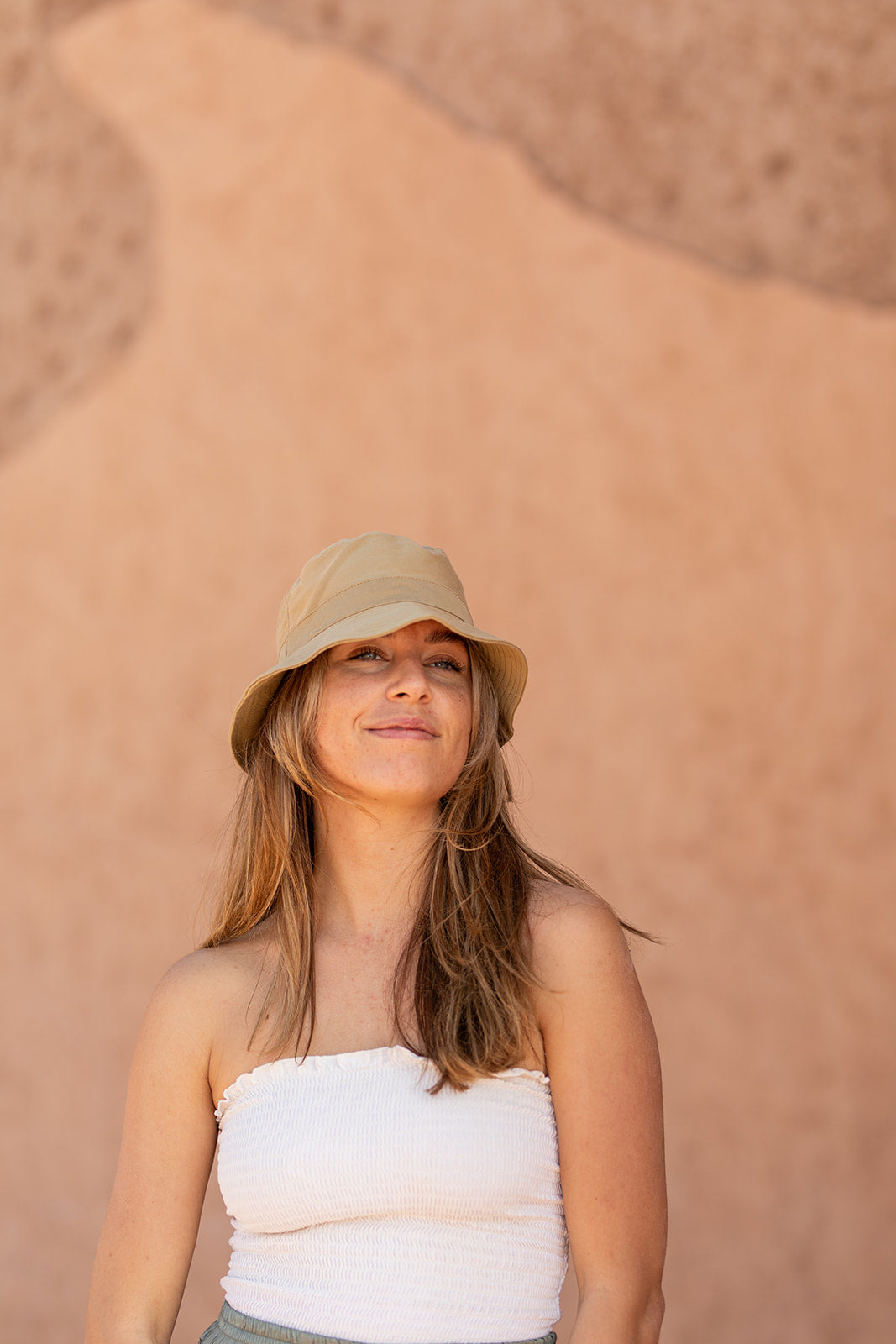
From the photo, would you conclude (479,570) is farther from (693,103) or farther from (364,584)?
(364,584)

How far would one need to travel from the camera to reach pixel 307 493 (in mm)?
3615

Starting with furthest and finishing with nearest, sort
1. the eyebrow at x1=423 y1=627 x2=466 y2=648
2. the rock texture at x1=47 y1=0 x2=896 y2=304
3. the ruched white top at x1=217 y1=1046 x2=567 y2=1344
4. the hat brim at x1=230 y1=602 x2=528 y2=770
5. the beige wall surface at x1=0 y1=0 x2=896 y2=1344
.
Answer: the rock texture at x1=47 y1=0 x2=896 y2=304 → the beige wall surface at x1=0 y1=0 x2=896 y2=1344 → the eyebrow at x1=423 y1=627 x2=466 y2=648 → the hat brim at x1=230 y1=602 x2=528 y2=770 → the ruched white top at x1=217 y1=1046 x2=567 y2=1344

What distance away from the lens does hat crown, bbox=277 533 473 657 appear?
184 cm

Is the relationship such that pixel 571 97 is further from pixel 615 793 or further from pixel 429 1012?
pixel 429 1012

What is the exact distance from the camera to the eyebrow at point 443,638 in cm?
189

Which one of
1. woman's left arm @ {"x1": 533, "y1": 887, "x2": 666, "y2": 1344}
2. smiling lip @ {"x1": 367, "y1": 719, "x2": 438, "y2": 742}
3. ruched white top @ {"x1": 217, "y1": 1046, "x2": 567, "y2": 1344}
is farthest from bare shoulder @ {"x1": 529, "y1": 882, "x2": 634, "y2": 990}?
smiling lip @ {"x1": 367, "y1": 719, "x2": 438, "y2": 742}

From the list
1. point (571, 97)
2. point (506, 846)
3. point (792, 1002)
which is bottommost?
point (792, 1002)

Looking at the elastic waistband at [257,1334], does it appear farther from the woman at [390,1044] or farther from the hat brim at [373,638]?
the hat brim at [373,638]

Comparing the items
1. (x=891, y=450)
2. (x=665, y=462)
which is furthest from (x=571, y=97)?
(x=891, y=450)

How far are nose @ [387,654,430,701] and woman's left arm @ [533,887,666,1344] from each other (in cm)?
35

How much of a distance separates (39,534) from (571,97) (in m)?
1.77

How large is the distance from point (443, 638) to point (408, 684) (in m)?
0.13

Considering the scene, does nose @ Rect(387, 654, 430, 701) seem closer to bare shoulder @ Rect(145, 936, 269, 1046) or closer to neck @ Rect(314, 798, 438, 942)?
neck @ Rect(314, 798, 438, 942)

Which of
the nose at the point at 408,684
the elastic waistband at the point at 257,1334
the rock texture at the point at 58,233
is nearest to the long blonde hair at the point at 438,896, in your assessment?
the nose at the point at 408,684
